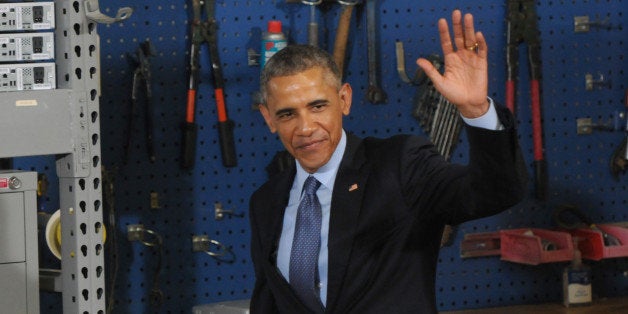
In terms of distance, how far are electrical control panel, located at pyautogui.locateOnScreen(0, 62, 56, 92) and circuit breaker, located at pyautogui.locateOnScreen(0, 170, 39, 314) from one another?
207 millimetres

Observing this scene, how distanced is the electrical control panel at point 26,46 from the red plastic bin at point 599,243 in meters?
1.75

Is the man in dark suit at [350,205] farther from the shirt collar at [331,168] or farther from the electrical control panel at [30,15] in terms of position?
the electrical control panel at [30,15]

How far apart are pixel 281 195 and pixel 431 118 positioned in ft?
3.85

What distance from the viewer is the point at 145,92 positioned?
3176mm

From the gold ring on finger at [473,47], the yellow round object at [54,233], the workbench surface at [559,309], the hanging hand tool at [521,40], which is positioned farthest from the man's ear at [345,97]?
the workbench surface at [559,309]

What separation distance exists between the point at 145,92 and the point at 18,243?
73 centimetres

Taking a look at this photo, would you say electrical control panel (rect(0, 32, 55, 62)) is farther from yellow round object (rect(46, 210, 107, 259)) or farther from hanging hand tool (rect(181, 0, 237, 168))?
hanging hand tool (rect(181, 0, 237, 168))

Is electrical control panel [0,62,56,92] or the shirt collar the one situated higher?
electrical control panel [0,62,56,92]

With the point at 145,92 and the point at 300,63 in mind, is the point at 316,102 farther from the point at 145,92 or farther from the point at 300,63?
the point at 145,92

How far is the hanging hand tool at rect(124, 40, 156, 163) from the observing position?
122 inches

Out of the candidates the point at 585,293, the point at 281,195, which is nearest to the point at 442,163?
the point at 281,195

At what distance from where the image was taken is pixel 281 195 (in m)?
2.36

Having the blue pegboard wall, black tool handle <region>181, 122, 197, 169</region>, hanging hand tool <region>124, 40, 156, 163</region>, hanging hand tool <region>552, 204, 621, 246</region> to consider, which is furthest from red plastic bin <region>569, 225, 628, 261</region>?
hanging hand tool <region>124, 40, 156, 163</region>

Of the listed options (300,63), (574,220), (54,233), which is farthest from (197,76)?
(574,220)
